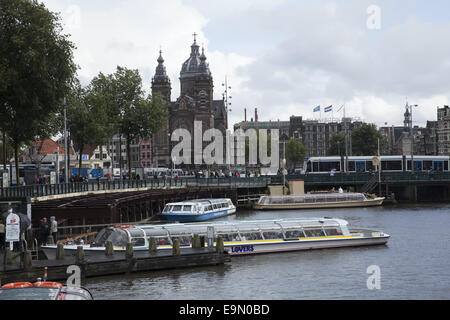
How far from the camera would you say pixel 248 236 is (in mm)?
45000

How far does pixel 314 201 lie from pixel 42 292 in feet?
250

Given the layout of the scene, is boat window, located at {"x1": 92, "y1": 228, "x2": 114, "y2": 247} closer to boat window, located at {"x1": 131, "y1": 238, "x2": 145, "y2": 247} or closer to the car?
boat window, located at {"x1": 131, "y1": 238, "x2": 145, "y2": 247}

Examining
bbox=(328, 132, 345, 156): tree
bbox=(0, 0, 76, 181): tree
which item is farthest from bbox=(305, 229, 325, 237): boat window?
bbox=(328, 132, 345, 156): tree

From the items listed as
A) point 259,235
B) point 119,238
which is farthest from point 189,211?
point 119,238

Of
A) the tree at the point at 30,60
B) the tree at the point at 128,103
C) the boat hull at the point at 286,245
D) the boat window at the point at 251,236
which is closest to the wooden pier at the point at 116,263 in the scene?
the boat hull at the point at 286,245

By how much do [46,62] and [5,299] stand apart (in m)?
37.0

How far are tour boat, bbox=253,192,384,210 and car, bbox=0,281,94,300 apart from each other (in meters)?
72.8

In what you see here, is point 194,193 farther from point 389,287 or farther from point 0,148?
point 389,287

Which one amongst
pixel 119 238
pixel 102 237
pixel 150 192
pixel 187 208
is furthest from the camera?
pixel 150 192

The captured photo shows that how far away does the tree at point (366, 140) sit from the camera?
589 feet

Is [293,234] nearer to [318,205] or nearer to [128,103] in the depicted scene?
[318,205]
